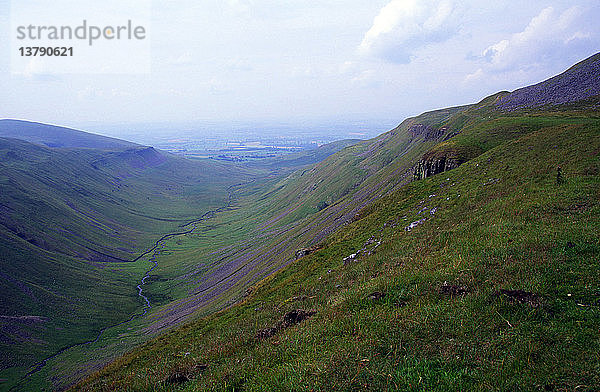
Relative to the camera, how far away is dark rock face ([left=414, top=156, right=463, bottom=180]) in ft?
186

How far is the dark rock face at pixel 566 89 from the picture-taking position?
252ft

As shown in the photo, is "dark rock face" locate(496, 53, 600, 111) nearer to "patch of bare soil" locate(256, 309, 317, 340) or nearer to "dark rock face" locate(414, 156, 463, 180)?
"dark rock face" locate(414, 156, 463, 180)

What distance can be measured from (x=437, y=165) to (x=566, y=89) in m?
59.5

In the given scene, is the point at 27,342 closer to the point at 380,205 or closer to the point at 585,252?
the point at 380,205

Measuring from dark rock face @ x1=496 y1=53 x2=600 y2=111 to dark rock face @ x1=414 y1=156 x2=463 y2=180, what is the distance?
150 ft

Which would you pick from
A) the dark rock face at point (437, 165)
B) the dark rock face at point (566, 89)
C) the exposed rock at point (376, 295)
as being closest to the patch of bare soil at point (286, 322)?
the exposed rock at point (376, 295)

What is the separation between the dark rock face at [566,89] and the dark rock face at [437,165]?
4563cm

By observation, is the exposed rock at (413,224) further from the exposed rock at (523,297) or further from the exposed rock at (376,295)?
the exposed rock at (523,297)

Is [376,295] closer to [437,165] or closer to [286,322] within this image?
[286,322]

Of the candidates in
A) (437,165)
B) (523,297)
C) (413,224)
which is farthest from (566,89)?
(523,297)

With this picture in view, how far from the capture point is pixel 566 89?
84312 millimetres

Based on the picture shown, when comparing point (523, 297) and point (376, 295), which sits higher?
point (523, 297)

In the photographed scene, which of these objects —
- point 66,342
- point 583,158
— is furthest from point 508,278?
point 66,342

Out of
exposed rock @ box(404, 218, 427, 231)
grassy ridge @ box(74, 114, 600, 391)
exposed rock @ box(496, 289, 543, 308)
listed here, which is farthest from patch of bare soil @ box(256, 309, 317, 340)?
exposed rock @ box(404, 218, 427, 231)
